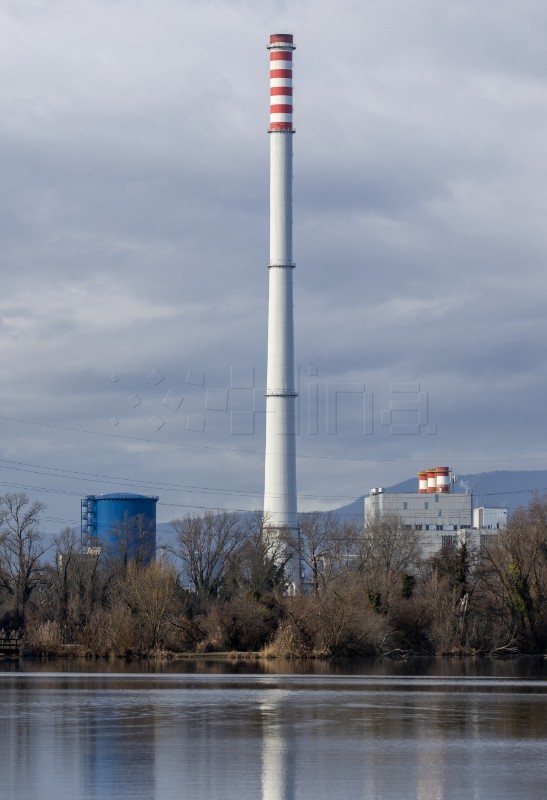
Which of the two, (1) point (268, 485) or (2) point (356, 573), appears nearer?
(2) point (356, 573)

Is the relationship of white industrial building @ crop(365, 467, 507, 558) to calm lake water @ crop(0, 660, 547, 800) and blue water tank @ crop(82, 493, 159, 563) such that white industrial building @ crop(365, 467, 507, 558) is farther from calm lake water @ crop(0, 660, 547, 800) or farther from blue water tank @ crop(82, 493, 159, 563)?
calm lake water @ crop(0, 660, 547, 800)

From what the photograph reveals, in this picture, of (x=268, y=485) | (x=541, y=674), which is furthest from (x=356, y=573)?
(x=541, y=674)

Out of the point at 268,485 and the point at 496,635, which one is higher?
the point at 268,485

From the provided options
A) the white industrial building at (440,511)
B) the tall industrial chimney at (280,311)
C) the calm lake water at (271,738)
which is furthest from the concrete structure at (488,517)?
the calm lake water at (271,738)

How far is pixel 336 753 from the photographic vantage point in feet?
84.5

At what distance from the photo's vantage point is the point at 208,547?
279 feet

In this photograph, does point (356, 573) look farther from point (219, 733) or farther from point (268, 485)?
point (219, 733)

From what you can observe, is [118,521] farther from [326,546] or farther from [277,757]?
[277,757]

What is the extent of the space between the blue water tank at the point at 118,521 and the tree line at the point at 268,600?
1375 cm

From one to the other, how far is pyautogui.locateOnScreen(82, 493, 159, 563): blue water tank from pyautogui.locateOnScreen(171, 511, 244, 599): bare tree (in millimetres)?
11860

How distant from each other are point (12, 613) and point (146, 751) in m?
51.5

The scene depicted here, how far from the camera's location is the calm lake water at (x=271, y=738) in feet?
72.4

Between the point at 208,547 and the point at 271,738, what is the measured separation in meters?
57.5

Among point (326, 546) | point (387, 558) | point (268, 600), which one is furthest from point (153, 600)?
point (326, 546)
